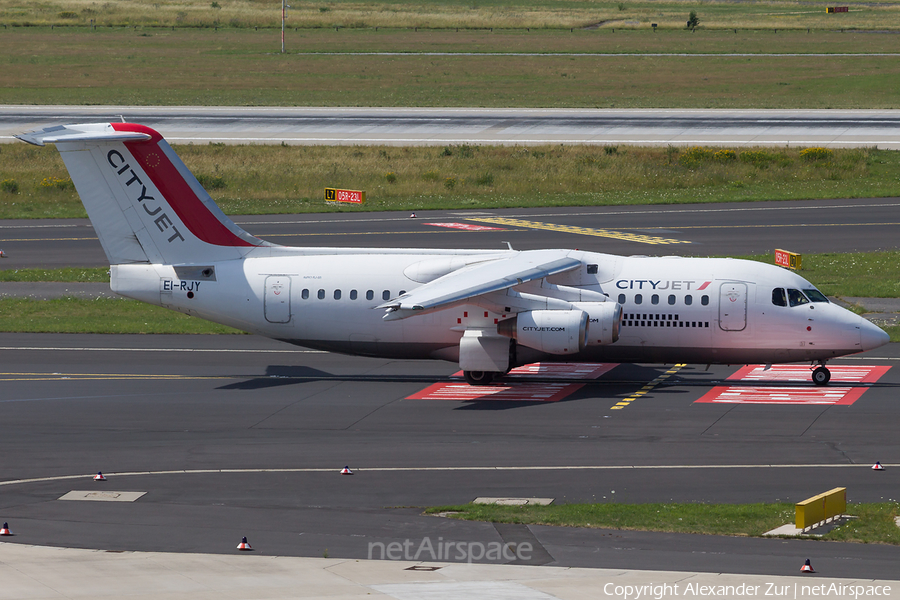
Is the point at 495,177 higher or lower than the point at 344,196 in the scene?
higher

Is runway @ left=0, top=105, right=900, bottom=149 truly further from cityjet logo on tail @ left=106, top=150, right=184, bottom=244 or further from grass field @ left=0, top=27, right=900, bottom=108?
cityjet logo on tail @ left=106, top=150, right=184, bottom=244

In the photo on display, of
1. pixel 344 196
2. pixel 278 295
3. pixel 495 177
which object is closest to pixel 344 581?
pixel 278 295

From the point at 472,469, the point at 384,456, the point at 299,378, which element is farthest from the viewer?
the point at 299,378

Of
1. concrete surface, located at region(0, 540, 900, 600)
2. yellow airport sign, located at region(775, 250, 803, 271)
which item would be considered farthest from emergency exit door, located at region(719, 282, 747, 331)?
yellow airport sign, located at region(775, 250, 803, 271)

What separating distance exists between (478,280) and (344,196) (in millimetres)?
37927

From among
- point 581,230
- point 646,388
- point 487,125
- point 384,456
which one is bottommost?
point 384,456

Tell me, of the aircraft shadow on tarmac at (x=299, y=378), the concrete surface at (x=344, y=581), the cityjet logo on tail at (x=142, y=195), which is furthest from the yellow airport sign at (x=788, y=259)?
the concrete surface at (x=344, y=581)

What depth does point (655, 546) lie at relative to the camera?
20.5m

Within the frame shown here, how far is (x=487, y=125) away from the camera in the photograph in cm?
9319

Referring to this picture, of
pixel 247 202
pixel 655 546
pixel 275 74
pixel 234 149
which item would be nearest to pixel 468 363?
pixel 655 546

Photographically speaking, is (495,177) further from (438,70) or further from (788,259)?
(438,70)

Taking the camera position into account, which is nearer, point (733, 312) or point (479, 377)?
point (733, 312)

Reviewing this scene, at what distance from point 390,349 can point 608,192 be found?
Answer: 39068mm

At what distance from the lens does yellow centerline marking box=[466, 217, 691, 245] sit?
5709 centimetres
